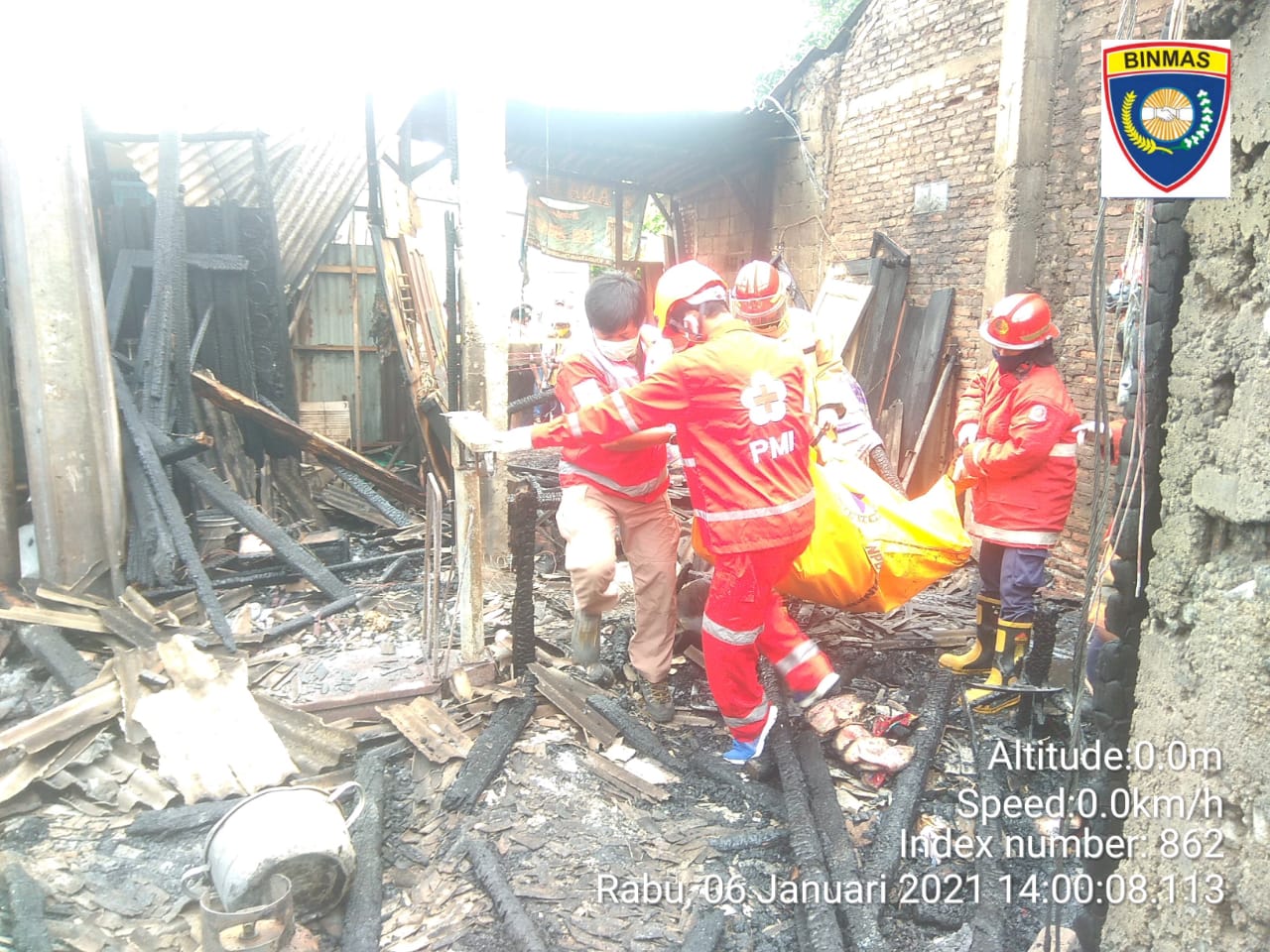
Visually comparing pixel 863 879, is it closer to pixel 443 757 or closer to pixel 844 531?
pixel 844 531

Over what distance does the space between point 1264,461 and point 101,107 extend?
931 cm

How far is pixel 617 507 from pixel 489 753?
1355 mm

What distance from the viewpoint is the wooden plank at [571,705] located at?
3.72 meters

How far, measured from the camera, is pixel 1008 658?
418cm

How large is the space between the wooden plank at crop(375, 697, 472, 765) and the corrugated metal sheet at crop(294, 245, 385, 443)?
5954mm

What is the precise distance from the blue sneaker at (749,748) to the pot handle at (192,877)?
2070 millimetres

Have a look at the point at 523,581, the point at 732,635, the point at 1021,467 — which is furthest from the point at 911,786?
the point at 523,581

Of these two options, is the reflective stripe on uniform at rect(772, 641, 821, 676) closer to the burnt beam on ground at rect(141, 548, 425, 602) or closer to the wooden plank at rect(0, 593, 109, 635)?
the burnt beam on ground at rect(141, 548, 425, 602)

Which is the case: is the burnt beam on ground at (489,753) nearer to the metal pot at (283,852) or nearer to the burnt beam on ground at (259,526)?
the metal pot at (283,852)

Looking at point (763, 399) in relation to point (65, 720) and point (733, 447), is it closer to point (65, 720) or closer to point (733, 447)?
point (733, 447)

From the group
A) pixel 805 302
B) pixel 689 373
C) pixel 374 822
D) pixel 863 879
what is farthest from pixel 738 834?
pixel 805 302

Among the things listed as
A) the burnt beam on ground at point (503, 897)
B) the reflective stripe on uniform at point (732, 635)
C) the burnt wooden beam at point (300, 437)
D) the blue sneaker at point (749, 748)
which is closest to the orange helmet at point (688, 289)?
the reflective stripe on uniform at point (732, 635)

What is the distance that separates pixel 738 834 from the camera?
10.1ft

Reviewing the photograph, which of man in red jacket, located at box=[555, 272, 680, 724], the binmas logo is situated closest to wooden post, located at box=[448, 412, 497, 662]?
man in red jacket, located at box=[555, 272, 680, 724]
